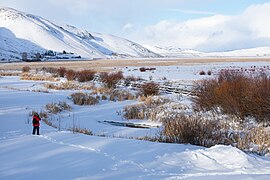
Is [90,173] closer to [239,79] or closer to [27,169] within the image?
[27,169]

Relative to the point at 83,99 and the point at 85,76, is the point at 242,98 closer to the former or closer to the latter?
the point at 83,99

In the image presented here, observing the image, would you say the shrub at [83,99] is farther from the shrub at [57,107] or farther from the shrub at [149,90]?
the shrub at [149,90]

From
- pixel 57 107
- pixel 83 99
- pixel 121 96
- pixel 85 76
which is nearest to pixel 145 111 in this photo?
pixel 57 107

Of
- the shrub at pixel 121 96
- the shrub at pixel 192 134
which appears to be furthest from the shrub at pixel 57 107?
the shrub at pixel 192 134

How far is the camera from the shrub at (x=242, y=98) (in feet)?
44.1

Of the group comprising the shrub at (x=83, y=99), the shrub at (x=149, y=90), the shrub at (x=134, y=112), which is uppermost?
the shrub at (x=149, y=90)

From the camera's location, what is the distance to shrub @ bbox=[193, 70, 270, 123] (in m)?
13.4

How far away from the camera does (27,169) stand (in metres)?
6.82

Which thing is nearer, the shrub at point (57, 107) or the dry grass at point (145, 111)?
the dry grass at point (145, 111)

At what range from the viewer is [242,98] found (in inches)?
566

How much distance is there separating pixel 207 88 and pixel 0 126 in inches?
361

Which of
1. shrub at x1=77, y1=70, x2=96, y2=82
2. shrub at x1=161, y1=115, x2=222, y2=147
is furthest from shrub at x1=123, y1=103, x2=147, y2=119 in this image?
shrub at x1=77, y1=70, x2=96, y2=82

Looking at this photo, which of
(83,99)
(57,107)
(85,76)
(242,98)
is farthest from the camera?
(85,76)

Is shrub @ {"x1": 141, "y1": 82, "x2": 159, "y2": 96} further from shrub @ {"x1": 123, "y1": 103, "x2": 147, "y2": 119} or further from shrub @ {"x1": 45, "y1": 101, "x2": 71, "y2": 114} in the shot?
shrub @ {"x1": 45, "y1": 101, "x2": 71, "y2": 114}
